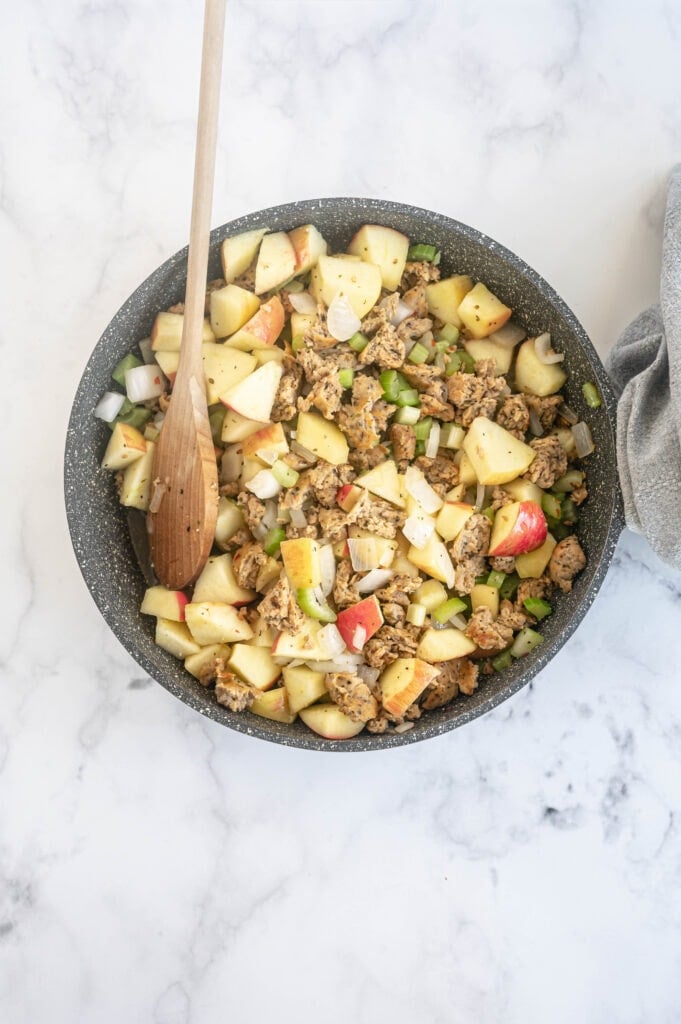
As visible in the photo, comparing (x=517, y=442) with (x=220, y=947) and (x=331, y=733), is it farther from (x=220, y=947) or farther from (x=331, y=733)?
(x=220, y=947)

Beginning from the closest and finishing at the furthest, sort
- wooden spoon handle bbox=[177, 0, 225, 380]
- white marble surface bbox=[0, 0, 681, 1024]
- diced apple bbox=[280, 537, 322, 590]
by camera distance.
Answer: wooden spoon handle bbox=[177, 0, 225, 380] < diced apple bbox=[280, 537, 322, 590] < white marble surface bbox=[0, 0, 681, 1024]

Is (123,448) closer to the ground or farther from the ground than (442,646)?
farther from the ground

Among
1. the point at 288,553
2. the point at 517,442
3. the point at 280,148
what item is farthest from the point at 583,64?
the point at 288,553

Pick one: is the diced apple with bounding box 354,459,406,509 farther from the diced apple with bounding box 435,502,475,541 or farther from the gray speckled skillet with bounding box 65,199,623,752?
the gray speckled skillet with bounding box 65,199,623,752

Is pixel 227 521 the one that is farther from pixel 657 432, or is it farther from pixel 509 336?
pixel 657 432

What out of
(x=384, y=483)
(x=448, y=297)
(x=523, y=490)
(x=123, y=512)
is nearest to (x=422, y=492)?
(x=384, y=483)

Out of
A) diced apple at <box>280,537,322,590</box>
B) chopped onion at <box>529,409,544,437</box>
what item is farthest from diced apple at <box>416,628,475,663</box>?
chopped onion at <box>529,409,544,437</box>

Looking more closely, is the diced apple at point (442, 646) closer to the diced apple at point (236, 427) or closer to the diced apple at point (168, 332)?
the diced apple at point (236, 427)
